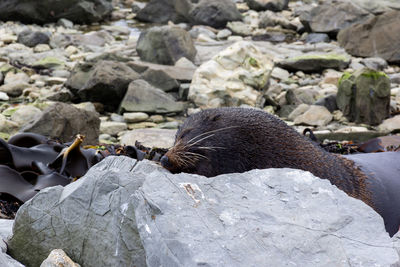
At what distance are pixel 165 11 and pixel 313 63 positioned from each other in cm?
895

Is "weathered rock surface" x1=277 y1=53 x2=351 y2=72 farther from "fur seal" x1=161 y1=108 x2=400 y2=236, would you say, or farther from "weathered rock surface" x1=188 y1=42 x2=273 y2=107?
"fur seal" x1=161 y1=108 x2=400 y2=236

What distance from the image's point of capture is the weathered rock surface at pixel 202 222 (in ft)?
7.45

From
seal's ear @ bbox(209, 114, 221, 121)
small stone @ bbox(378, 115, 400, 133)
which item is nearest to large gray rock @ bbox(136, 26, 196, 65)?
small stone @ bbox(378, 115, 400, 133)

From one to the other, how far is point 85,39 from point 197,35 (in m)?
3.46

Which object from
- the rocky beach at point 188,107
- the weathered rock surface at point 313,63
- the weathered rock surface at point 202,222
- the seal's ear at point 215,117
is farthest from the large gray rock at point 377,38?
the weathered rock surface at point 202,222

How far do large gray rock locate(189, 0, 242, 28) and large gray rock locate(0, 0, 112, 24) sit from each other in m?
3.36

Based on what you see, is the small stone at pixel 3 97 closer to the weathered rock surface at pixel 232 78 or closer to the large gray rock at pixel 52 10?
the weathered rock surface at pixel 232 78

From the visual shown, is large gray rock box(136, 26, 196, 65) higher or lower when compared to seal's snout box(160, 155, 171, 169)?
lower

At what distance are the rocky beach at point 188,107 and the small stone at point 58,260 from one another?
0.05 feet

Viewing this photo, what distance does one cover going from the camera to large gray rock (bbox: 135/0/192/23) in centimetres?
1997

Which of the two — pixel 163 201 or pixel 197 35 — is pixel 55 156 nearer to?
pixel 163 201

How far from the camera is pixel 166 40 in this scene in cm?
1267

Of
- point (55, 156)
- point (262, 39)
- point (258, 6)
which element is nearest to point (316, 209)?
point (55, 156)

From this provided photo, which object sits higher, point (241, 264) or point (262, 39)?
point (241, 264)
